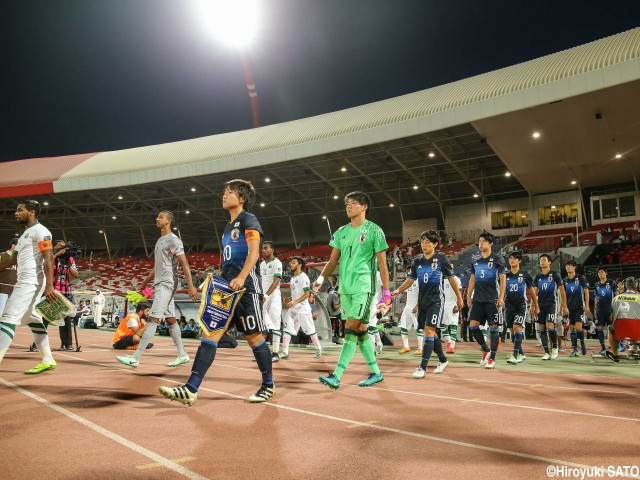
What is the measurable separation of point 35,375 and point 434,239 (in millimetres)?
5912

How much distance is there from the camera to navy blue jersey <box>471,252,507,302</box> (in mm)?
8531

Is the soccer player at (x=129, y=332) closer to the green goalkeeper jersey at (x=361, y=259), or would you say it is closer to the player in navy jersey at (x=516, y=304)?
the green goalkeeper jersey at (x=361, y=259)

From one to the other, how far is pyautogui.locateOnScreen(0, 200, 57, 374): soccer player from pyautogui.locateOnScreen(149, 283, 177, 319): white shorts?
148cm

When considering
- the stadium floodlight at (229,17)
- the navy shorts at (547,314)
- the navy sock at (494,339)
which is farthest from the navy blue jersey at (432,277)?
the stadium floodlight at (229,17)

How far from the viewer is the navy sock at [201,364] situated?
14.2 feet

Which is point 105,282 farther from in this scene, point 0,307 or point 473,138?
point 0,307

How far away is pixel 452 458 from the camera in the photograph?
2.95 metres

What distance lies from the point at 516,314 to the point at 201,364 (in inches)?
269

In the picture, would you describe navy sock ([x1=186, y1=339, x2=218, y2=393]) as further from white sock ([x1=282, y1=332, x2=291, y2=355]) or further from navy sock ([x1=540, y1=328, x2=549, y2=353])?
navy sock ([x1=540, y1=328, x2=549, y2=353])

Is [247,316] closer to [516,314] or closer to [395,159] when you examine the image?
[516,314]

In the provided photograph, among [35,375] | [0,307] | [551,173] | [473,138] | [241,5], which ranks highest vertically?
[241,5]

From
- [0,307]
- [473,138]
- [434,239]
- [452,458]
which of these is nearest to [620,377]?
[434,239]

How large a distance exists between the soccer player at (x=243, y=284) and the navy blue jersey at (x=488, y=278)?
4991 millimetres

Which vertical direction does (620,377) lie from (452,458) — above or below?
below
